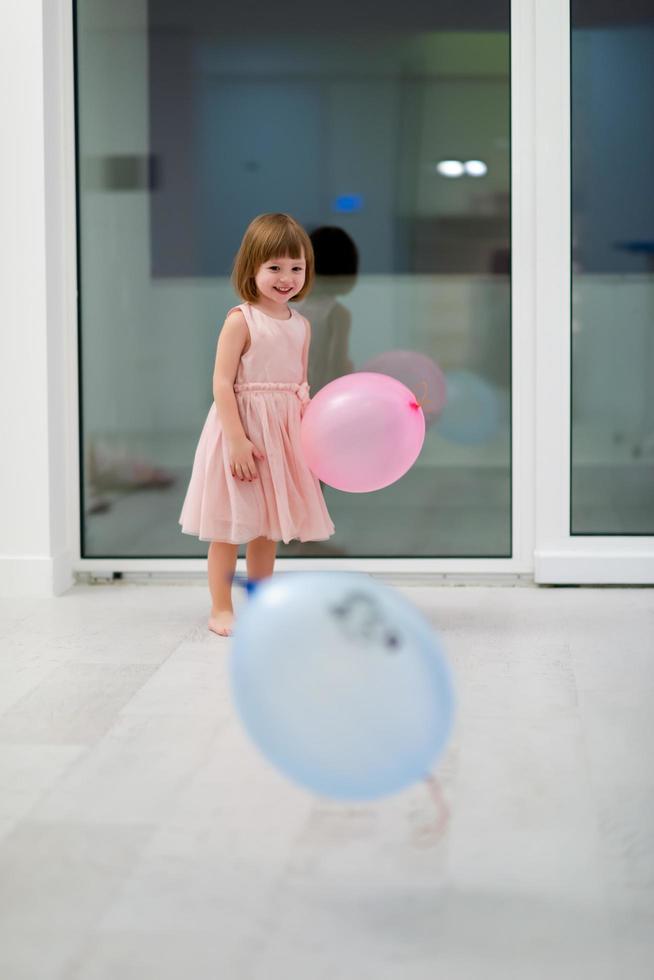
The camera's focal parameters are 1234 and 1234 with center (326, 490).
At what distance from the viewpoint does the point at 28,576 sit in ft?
11.1

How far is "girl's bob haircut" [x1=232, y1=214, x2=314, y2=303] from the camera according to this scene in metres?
2.83

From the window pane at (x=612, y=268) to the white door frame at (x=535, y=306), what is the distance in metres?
0.05

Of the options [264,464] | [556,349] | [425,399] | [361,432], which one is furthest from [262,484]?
[556,349]

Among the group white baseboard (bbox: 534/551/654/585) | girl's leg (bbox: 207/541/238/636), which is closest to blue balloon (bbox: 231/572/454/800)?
girl's leg (bbox: 207/541/238/636)

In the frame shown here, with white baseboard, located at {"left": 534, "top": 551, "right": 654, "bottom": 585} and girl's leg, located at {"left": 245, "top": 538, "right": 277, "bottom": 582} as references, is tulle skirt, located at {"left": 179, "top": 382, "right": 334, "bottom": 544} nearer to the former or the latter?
girl's leg, located at {"left": 245, "top": 538, "right": 277, "bottom": 582}

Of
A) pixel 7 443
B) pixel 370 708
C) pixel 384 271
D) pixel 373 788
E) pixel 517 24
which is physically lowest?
pixel 373 788

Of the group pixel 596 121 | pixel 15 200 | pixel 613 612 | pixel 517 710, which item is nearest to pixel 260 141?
pixel 15 200

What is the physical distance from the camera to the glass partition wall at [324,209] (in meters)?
3.39

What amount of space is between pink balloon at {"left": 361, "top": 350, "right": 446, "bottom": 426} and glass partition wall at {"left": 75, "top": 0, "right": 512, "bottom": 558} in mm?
14

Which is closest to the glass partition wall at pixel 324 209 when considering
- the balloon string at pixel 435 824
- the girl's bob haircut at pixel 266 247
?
the girl's bob haircut at pixel 266 247

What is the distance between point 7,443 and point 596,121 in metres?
1.84

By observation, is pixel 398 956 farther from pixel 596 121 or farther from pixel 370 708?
pixel 596 121

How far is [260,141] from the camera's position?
135 inches

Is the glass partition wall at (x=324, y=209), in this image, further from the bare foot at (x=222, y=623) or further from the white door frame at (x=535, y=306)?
the bare foot at (x=222, y=623)
